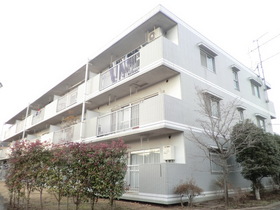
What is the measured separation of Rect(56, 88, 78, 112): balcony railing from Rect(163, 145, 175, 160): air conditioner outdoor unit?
974cm

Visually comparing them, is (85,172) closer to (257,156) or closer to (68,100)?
(257,156)

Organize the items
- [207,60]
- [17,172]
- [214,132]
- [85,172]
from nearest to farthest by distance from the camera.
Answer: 1. [85,172]
2. [17,172]
3. [214,132]
4. [207,60]

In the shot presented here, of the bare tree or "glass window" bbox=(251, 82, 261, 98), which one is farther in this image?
"glass window" bbox=(251, 82, 261, 98)

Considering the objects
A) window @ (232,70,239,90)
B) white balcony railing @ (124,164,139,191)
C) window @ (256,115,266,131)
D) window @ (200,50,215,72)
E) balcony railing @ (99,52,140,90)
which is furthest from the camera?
window @ (256,115,266,131)

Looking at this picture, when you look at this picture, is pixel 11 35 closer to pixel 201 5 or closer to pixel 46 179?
pixel 46 179

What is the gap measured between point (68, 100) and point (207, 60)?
39.2 ft

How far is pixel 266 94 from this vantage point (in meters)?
20.8

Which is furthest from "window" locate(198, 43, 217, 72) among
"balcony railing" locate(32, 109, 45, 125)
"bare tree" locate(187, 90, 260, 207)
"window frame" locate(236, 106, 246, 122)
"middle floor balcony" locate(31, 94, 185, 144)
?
"balcony railing" locate(32, 109, 45, 125)

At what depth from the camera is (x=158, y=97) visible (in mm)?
9883

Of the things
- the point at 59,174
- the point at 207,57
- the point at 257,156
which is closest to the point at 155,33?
the point at 207,57

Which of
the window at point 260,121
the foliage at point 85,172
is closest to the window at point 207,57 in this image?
the window at point 260,121

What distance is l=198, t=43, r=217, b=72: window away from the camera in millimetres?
13758

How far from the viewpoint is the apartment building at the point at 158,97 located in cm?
983

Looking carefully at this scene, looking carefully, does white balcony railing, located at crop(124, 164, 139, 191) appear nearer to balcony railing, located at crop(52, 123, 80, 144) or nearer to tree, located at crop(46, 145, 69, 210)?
tree, located at crop(46, 145, 69, 210)
